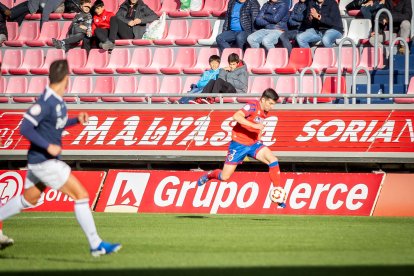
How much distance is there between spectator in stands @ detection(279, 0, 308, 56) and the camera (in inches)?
918

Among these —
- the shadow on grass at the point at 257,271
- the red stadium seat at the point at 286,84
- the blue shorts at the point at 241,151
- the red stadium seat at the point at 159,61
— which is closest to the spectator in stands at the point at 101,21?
the red stadium seat at the point at 159,61

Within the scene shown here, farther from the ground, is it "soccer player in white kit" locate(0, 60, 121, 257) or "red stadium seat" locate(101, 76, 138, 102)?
"soccer player in white kit" locate(0, 60, 121, 257)

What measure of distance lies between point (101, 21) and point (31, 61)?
2312mm

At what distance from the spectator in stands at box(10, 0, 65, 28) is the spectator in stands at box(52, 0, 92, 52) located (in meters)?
1.68

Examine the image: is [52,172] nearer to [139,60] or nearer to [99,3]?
[139,60]

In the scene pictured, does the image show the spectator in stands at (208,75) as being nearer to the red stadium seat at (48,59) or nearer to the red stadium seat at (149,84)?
the red stadium seat at (149,84)

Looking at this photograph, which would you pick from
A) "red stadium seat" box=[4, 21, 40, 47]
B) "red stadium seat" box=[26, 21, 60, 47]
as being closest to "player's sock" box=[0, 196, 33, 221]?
"red stadium seat" box=[26, 21, 60, 47]

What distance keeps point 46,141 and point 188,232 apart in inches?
168

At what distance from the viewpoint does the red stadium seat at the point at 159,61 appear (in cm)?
2461

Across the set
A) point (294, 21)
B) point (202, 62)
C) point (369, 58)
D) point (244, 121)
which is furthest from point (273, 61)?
point (244, 121)

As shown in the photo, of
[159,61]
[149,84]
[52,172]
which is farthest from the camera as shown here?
[159,61]

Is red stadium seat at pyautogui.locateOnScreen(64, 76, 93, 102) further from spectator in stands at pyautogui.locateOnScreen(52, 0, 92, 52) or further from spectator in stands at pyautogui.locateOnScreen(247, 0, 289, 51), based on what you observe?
spectator in stands at pyautogui.locateOnScreen(247, 0, 289, 51)

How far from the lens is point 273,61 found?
76.3 feet

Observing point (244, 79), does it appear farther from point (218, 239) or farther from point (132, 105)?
point (218, 239)
